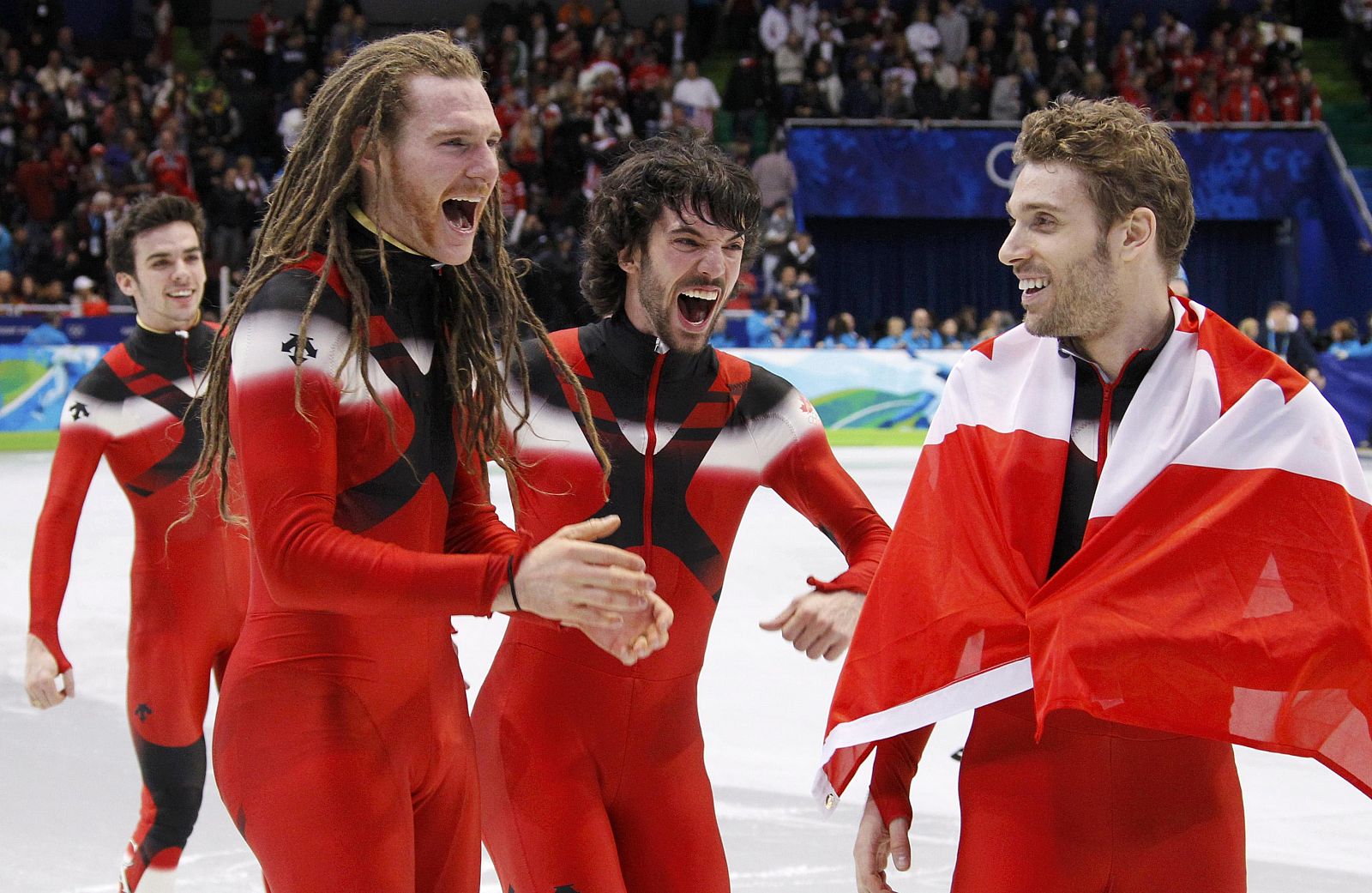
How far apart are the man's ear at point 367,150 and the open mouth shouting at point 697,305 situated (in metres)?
0.89

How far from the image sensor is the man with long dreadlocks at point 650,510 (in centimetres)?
287

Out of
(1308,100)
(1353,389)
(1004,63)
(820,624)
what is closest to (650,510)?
(820,624)

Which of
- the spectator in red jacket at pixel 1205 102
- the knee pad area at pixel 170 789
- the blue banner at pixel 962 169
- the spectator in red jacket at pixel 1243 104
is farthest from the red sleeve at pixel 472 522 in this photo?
the spectator in red jacket at pixel 1243 104

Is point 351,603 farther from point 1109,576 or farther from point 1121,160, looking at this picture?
point 1121,160

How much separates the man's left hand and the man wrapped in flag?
0.19 meters

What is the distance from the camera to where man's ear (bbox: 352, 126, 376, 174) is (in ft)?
7.72

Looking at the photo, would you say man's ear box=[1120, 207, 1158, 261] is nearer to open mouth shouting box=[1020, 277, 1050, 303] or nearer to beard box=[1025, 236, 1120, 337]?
beard box=[1025, 236, 1120, 337]

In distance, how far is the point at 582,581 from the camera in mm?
1991

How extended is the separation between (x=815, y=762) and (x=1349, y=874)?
5.87 ft

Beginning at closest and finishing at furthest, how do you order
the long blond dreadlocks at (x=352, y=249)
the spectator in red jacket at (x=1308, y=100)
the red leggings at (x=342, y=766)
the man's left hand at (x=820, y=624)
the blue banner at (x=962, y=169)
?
the red leggings at (x=342, y=766) < the long blond dreadlocks at (x=352, y=249) < the man's left hand at (x=820, y=624) < the blue banner at (x=962, y=169) < the spectator in red jacket at (x=1308, y=100)

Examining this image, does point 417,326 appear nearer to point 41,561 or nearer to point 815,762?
A: point 41,561

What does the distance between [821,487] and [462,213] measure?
3.61 feet

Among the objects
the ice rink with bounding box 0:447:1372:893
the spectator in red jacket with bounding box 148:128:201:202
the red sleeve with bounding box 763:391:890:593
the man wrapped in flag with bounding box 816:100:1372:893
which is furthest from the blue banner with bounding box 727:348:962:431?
the man wrapped in flag with bounding box 816:100:1372:893

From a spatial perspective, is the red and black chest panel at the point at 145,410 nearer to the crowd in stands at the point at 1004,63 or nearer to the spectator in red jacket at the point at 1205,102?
the crowd in stands at the point at 1004,63
